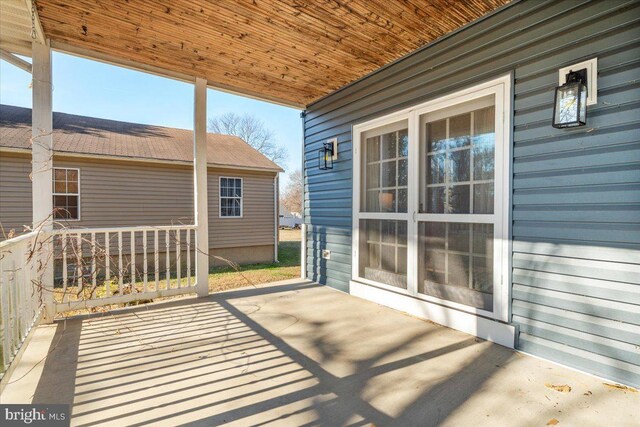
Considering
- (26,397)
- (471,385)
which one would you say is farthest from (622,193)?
(26,397)

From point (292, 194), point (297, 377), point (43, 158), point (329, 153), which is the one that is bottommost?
point (297, 377)

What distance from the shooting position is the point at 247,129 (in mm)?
19234

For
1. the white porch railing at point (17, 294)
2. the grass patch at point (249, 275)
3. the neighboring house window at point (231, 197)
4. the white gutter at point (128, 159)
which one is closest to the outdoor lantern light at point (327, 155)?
the grass patch at point (249, 275)

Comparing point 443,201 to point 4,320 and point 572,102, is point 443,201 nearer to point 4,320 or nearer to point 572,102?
point 572,102

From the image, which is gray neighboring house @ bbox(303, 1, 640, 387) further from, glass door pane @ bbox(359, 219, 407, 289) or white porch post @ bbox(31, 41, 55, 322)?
white porch post @ bbox(31, 41, 55, 322)

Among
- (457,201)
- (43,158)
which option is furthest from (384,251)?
(43,158)

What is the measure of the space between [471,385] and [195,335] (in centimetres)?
222

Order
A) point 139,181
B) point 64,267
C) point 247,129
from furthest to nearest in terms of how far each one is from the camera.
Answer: point 247,129
point 139,181
point 64,267

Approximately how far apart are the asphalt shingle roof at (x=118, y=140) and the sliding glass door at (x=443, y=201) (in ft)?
18.5

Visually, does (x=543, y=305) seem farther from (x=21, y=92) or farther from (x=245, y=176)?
(x=245, y=176)

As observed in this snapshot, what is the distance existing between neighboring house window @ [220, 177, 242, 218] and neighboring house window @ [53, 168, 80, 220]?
3.14 m

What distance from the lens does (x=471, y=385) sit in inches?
75.6

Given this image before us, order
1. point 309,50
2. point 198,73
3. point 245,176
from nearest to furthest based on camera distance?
point 309,50, point 198,73, point 245,176

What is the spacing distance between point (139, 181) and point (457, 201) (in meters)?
7.35
